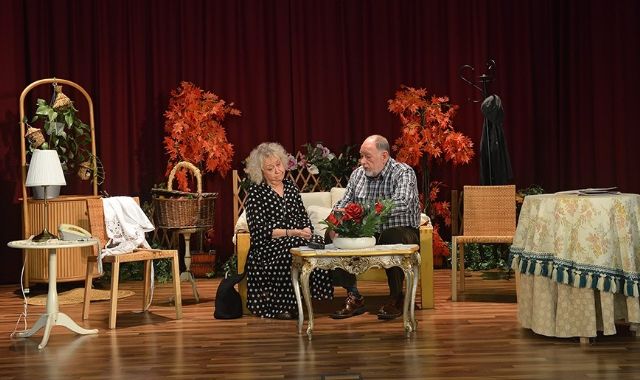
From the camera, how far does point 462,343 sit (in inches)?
194

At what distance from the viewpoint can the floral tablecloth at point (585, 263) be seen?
476cm

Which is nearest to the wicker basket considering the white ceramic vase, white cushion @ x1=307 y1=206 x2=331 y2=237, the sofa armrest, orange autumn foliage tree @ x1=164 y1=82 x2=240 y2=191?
orange autumn foliage tree @ x1=164 y1=82 x2=240 y2=191

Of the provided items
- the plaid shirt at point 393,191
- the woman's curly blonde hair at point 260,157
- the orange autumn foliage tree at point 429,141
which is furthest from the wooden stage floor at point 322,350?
the orange autumn foliage tree at point 429,141

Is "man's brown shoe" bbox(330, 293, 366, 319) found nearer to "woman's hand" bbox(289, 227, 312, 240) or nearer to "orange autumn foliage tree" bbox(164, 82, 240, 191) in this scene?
"woman's hand" bbox(289, 227, 312, 240)

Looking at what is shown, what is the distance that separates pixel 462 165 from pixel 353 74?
126 cm

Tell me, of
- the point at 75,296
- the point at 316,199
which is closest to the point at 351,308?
the point at 316,199

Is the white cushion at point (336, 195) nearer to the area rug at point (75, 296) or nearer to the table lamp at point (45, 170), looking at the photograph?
the area rug at point (75, 296)

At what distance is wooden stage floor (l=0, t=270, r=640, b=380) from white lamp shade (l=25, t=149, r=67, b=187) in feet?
2.90

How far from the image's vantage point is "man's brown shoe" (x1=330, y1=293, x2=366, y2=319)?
5809 mm

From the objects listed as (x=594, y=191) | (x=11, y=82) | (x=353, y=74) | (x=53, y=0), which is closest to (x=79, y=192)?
(x=11, y=82)

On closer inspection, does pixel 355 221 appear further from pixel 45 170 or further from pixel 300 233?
pixel 45 170

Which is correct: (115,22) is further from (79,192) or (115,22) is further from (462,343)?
A: (462,343)

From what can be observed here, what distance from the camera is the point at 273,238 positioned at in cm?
589

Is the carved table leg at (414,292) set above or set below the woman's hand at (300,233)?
below
